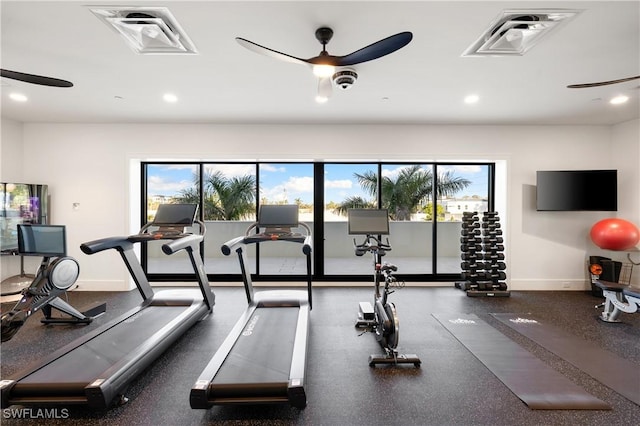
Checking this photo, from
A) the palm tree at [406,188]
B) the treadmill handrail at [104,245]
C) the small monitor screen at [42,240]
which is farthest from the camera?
the palm tree at [406,188]

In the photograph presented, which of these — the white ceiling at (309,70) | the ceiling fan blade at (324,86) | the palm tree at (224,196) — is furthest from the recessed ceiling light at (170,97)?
the ceiling fan blade at (324,86)

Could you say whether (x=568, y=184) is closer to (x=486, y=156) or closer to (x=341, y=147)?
(x=486, y=156)

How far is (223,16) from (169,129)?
3.66 metres

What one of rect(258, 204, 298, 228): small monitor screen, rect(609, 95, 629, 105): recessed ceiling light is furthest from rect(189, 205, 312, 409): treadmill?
rect(609, 95, 629, 105): recessed ceiling light

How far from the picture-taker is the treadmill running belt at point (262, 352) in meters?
2.39

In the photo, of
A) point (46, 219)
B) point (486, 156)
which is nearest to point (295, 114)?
point (486, 156)

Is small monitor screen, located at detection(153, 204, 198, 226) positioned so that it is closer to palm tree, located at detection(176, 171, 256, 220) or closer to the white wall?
the white wall

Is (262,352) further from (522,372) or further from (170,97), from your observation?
(170,97)

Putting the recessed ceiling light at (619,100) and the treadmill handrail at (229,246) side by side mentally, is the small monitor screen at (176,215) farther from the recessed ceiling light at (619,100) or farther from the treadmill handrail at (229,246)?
the recessed ceiling light at (619,100)

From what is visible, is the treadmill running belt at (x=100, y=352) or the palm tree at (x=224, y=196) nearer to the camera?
the treadmill running belt at (x=100, y=352)

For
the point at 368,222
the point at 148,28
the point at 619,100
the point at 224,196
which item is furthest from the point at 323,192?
the point at 619,100

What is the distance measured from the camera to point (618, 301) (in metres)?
4.00

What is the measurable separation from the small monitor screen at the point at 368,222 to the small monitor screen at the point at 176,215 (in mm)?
2115

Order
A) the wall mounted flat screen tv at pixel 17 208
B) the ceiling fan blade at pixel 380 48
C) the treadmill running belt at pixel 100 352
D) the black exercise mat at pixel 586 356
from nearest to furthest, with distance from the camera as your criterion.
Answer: the ceiling fan blade at pixel 380 48 < the treadmill running belt at pixel 100 352 < the black exercise mat at pixel 586 356 < the wall mounted flat screen tv at pixel 17 208
